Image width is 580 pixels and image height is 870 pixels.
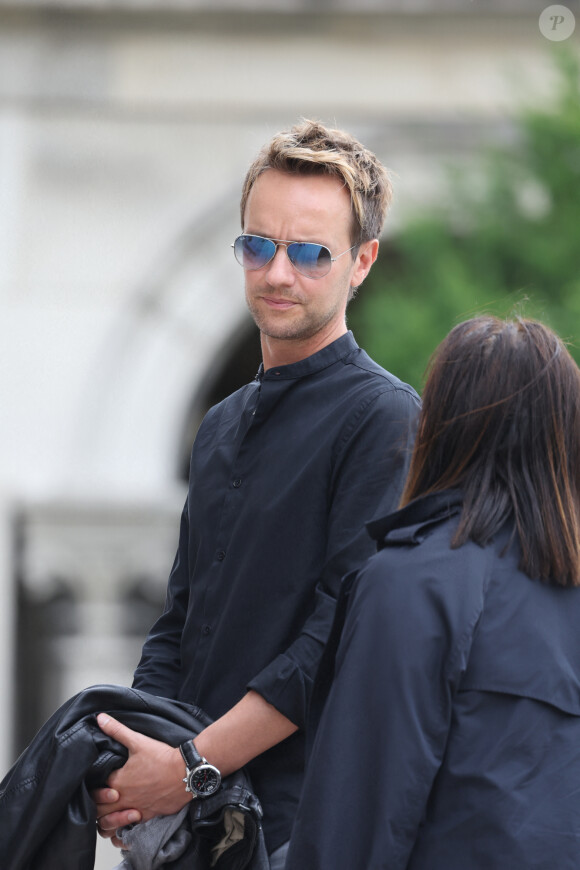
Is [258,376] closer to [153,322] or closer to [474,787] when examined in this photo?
[474,787]

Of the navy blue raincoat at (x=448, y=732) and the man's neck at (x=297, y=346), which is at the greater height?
the man's neck at (x=297, y=346)

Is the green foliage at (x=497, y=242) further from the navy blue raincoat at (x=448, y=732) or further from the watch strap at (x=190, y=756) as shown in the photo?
the navy blue raincoat at (x=448, y=732)

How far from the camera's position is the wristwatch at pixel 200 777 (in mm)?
1868

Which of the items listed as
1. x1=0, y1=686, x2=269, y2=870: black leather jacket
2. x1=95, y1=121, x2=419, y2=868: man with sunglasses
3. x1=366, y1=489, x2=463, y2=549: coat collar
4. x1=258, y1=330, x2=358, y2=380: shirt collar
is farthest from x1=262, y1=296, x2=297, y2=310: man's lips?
x1=0, y1=686, x2=269, y2=870: black leather jacket

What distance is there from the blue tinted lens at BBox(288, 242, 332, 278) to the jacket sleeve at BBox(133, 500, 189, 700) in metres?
0.50

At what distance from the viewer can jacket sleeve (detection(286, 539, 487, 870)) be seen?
149cm

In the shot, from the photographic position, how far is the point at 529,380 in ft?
5.41

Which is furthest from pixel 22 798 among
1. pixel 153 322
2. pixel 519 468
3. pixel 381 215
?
pixel 153 322

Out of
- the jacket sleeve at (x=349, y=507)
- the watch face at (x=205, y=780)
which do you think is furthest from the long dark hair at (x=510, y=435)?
the watch face at (x=205, y=780)

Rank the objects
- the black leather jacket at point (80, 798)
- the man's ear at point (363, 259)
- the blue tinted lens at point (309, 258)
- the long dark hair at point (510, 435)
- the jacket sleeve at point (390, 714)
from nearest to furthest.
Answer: the jacket sleeve at point (390, 714)
the long dark hair at point (510, 435)
the black leather jacket at point (80, 798)
the blue tinted lens at point (309, 258)
the man's ear at point (363, 259)

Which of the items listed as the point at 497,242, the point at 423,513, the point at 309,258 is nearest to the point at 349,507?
the point at 423,513

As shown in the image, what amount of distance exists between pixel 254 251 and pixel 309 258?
0.31ft

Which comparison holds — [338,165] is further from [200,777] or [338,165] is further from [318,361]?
[200,777]

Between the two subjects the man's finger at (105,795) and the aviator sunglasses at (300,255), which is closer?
the man's finger at (105,795)
